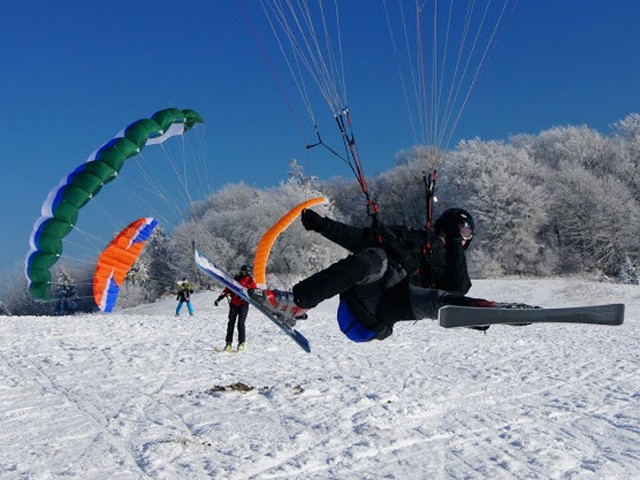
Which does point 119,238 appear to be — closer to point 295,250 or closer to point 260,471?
point 260,471

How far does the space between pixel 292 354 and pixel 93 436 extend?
5501 millimetres

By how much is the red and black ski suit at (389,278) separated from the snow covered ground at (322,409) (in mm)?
1355

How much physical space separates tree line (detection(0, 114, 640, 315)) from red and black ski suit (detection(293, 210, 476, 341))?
25.4m

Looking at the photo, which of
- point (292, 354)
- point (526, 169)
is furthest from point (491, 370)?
point (526, 169)

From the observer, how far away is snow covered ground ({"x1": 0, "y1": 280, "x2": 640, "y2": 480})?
5.31 metres

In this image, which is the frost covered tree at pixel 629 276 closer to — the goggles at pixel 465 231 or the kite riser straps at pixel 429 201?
the kite riser straps at pixel 429 201

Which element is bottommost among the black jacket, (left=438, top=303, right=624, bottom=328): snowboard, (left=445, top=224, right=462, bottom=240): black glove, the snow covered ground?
the snow covered ground

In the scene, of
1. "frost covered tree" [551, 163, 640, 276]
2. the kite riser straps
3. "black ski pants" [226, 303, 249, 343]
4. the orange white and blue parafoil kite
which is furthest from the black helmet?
"frost covered tree" [551, 163, 640, 276]

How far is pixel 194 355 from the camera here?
11141 millimetres

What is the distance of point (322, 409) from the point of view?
7.05m

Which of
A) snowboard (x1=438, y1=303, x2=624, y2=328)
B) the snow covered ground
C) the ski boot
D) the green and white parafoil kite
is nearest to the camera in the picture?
snowboard (x1=438, y1=303, x2=624, y2=328)

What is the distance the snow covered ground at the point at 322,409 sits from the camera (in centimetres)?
531

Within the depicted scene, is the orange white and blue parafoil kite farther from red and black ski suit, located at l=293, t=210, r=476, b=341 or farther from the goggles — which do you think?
the goggles

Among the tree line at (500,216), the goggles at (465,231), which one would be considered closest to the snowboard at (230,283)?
the goggles at (465,231)
